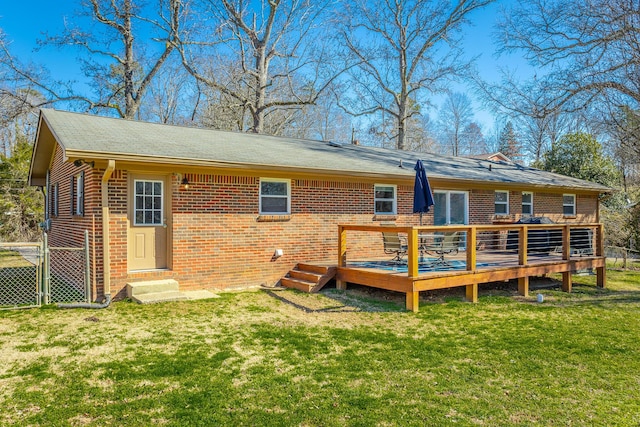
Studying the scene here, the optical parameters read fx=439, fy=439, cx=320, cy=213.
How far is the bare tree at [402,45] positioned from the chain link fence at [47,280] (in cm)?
1991

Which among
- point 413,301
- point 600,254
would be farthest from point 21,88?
point 600,254

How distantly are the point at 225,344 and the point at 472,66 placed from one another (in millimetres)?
24589

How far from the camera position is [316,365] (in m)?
5.16

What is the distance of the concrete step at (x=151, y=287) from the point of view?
26.3ft

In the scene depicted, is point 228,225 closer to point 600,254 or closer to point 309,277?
point 309,277

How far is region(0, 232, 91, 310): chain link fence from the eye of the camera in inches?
299

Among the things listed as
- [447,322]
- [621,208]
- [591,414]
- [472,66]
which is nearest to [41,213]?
[447,322]

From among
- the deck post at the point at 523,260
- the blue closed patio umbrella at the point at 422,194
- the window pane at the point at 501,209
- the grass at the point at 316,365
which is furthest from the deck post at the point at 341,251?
the window pane at the point at 501,209

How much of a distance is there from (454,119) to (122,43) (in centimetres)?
3288

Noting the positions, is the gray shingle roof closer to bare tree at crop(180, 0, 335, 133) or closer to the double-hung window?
the double-hung window

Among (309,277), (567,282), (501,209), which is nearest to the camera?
(309,277)

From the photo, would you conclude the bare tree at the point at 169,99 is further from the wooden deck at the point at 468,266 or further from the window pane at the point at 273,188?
the wooden deck at the point at 468,266

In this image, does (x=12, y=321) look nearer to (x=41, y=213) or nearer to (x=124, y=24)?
(x=41, y=213)

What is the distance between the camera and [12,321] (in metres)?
6.68
